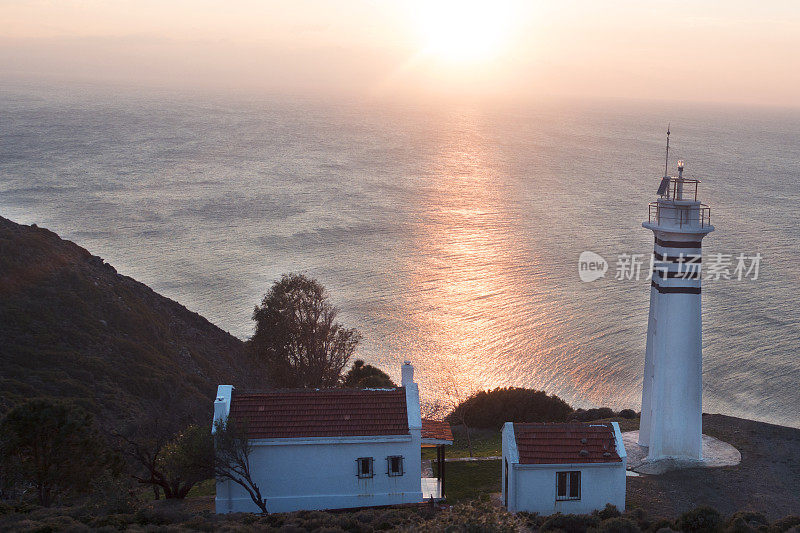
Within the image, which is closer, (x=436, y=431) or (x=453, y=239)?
(x=436, y=431)

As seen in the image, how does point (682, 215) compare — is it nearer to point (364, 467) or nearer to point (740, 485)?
point (740, 485)

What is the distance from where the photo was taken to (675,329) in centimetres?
2023

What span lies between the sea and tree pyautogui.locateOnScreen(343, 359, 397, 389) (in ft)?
16.2

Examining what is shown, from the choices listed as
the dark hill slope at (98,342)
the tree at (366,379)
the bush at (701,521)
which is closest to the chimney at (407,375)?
the bush at (701,521)

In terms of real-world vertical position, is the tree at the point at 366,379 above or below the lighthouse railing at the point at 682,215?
below

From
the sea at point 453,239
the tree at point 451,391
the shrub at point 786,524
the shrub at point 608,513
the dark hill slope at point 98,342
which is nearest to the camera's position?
the shrub at point 786,524

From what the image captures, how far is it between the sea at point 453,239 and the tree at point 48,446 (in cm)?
2320

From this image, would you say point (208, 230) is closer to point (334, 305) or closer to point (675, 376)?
point (334, 305)

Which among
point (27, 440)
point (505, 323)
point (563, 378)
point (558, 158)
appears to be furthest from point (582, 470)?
point (558, 158)

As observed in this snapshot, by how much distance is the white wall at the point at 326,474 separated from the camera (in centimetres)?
1791

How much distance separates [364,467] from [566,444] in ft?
15.5

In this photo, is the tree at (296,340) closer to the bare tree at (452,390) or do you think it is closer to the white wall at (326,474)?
the bare tree at (452,390)

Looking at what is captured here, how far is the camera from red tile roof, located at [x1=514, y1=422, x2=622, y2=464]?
57.6 feet

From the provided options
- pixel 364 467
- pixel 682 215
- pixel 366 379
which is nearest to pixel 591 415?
pixel 366 379
